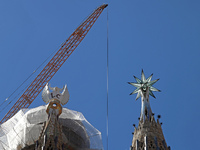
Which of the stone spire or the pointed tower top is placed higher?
the pointed tower top

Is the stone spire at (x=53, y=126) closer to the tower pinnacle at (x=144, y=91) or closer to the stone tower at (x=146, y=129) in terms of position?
the stone tower at (x=146, y=129)

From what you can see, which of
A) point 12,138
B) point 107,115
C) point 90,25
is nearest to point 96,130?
point 107,115

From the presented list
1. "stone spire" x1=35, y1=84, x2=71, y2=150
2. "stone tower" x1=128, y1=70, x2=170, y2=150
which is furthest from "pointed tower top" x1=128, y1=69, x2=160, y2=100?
"stone spire" x1=35, y1=84, x2=71, y2=150

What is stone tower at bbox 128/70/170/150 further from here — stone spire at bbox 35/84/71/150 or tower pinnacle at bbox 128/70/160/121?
stone spire at bbox 35/84/71/150

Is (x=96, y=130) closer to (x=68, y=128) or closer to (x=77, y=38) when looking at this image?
(x=68, y=128)

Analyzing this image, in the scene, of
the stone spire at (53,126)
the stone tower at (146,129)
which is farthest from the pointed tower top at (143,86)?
the stone spire at (53,126)

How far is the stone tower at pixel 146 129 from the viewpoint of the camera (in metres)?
39.1

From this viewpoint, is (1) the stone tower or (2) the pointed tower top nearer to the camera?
(1) the stone tower

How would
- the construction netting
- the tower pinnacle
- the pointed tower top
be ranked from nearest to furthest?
the tower pinnacle → the pointed tower top → the construction netting

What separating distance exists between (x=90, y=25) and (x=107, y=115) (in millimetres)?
30897

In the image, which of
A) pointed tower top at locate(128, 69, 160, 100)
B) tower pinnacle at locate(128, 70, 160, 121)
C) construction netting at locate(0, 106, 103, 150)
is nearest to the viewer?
tower pinnacle at locate(128, 70, 160, 121)

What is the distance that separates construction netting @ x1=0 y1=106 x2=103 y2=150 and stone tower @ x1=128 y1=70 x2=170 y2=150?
23.8 ft

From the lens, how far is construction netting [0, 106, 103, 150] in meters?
46.5

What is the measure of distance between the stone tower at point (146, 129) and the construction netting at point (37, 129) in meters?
7.26
